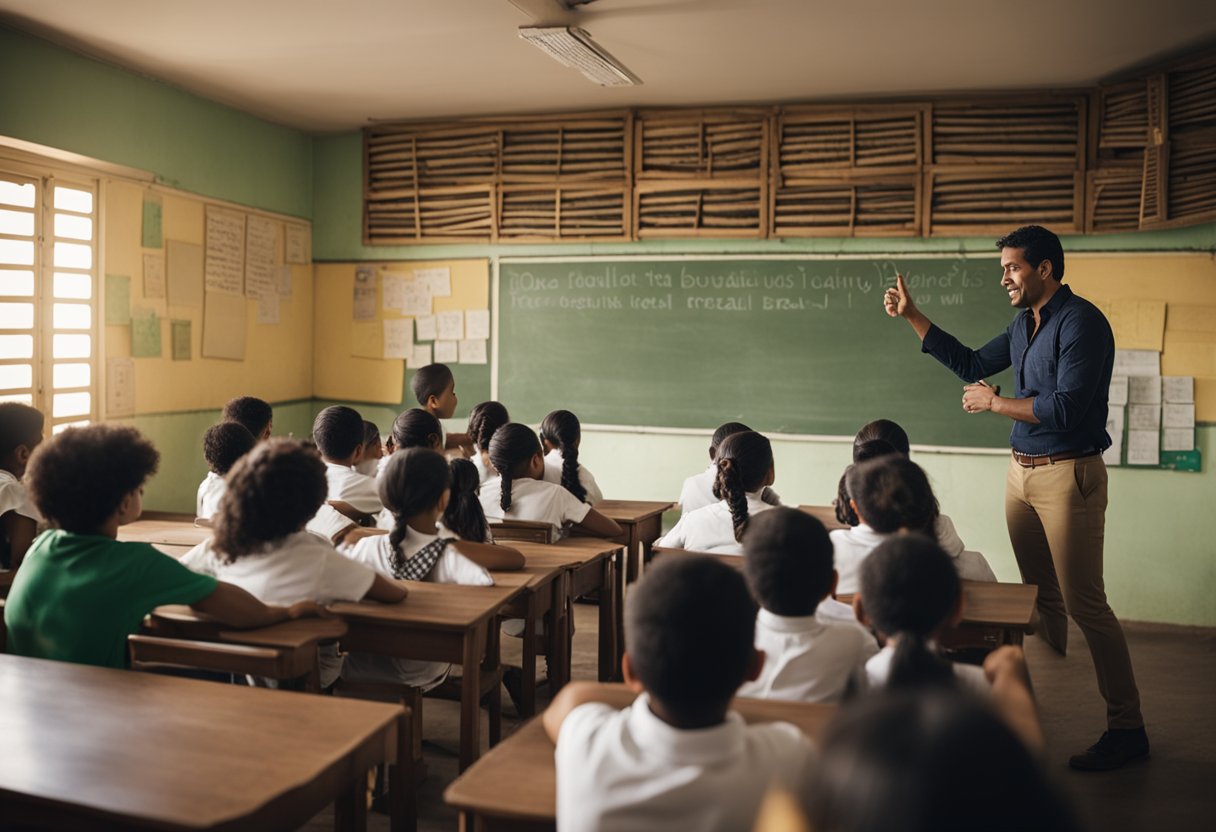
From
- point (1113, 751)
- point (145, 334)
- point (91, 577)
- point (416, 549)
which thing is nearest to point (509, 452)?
point (416, 549)

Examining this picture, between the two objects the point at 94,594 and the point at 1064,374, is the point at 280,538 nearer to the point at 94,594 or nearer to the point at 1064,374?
the point at 94,594

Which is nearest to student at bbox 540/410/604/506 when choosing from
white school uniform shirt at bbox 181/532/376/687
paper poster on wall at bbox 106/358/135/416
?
white school uniform shirt at bbox 181/532/376/687

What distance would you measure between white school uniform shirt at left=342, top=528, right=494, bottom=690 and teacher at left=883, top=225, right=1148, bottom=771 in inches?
66.7

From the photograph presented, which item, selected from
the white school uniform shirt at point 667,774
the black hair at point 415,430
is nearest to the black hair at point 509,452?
the black hair at point 415,430

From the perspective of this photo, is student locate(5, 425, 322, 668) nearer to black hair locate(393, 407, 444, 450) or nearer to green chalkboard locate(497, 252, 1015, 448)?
black hair locate(393, 407, 444, 450)

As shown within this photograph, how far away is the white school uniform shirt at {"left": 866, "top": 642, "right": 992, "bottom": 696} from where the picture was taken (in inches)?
60.0

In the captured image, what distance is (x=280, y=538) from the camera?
2.19 meters

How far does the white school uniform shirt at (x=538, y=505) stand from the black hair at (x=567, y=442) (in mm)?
350

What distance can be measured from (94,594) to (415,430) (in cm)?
173

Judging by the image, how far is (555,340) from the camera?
578 centimetres

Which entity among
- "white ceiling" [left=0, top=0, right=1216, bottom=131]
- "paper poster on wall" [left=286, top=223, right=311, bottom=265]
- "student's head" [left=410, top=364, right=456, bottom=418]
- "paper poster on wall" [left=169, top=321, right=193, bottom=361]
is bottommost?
"student's head" [left=410, top=364, right=456, bottom=418]

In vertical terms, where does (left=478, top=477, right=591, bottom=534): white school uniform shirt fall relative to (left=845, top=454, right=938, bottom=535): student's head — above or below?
below

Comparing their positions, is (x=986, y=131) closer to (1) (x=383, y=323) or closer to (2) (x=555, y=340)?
(2) (x=555, y=340)

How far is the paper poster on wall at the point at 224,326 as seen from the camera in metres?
5.31
